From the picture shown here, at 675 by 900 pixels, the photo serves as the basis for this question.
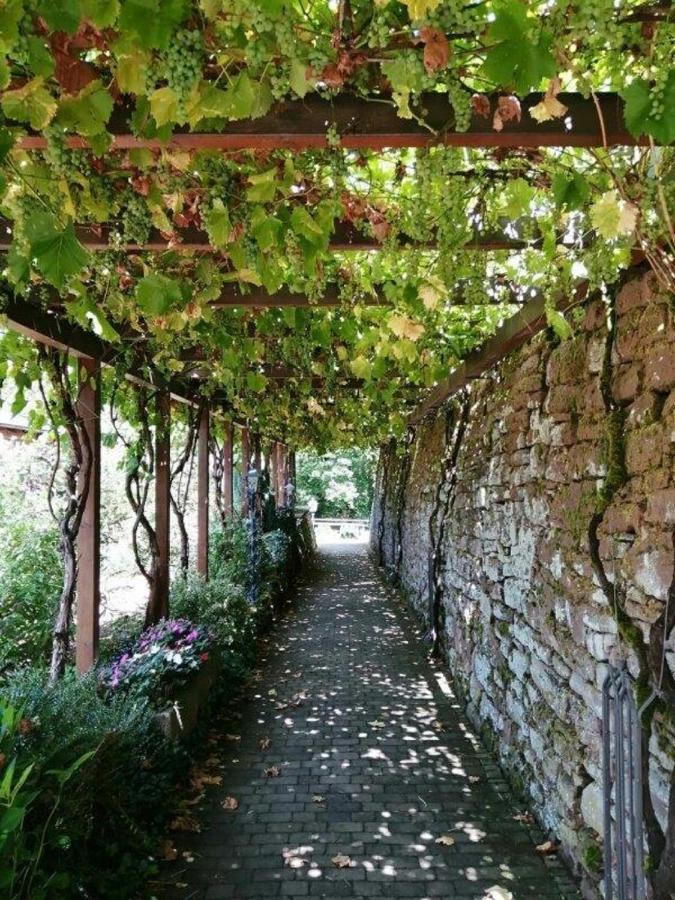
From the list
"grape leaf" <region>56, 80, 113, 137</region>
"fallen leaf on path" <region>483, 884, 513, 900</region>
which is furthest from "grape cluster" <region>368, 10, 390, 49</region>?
"fallen leaf on path" <region>483, 884, 513, 900</region>

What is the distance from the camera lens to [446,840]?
Result: 10.4ft

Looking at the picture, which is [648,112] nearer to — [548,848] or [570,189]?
[570,189]

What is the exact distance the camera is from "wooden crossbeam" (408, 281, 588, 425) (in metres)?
3.20

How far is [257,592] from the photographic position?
7.79 m

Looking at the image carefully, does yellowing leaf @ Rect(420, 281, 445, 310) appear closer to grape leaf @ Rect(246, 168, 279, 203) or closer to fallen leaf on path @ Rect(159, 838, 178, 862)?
grape leaf @ Rect(246, 168, 279, 203)

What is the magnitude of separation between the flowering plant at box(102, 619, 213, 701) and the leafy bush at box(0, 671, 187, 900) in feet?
0.74

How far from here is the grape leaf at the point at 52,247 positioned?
1727mm

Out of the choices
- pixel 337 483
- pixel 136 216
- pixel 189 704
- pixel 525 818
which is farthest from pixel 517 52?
pixel 337 483

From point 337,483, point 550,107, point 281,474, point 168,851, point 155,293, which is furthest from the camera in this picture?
point 337,483

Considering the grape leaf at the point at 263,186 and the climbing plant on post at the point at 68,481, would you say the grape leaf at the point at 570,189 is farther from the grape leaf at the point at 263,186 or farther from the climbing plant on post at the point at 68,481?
the climbing plant on post at the point at 68,481

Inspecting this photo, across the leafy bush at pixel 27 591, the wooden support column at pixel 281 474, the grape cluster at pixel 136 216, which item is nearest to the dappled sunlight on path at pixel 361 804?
the leafy bush at pixel 27 591

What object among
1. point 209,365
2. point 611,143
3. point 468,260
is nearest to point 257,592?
point 209,365

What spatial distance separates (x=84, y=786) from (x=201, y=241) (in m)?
2.28

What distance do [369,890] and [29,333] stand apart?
3.09 meters
